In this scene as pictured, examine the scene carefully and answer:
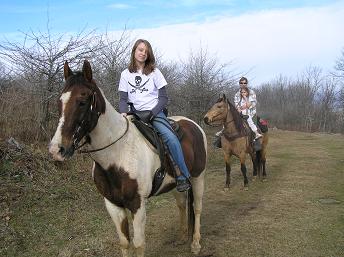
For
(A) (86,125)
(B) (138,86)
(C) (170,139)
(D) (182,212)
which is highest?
(B) (138,86)

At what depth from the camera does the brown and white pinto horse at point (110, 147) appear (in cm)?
305

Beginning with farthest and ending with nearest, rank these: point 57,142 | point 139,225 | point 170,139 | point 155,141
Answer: point 170,139 < point 155,141 < point 139,225 < point 57,142

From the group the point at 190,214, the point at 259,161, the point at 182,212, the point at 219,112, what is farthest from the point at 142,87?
the point at 259,161

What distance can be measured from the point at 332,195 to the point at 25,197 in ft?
20.6

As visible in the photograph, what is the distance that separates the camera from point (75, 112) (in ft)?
10.0

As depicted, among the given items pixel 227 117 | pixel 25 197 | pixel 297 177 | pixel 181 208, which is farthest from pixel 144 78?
pixel 297 177

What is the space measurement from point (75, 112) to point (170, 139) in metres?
1.34

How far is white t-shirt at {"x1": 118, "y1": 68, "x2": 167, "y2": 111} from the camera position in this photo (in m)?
4.21

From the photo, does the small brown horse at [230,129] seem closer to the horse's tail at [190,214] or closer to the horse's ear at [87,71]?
the horse's tail at [190,214]

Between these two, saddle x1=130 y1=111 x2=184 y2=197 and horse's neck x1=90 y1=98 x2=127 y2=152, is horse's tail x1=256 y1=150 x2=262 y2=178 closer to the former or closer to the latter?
saddle x1=130 y1=111 x2=184 y2=197

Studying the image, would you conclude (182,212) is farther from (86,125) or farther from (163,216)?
(86,125)

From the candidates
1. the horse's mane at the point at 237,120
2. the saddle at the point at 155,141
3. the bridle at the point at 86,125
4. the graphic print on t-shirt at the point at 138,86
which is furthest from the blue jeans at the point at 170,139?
the horse's mane at the point at 237,120

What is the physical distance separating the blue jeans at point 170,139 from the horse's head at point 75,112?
3.18ft

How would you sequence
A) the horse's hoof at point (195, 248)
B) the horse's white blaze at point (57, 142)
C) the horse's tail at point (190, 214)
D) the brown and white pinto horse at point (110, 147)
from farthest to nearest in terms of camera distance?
1. the horse's tail at point (190, 214)
2. the horse's hoof at point (195, 248)
3. the brown and white pinto horse at point (110, 147)
4. the horse's white blaze at point (57, 142)
